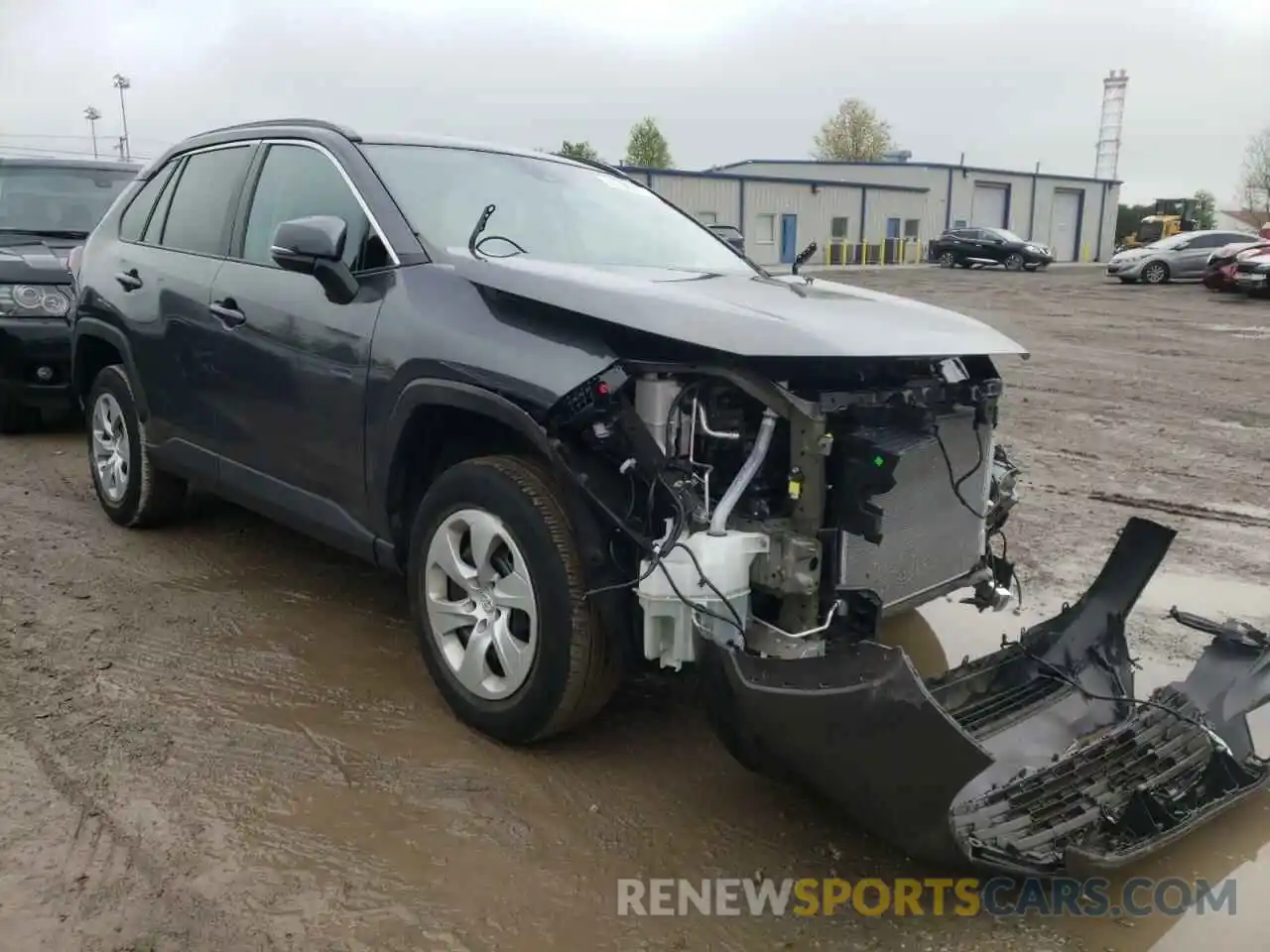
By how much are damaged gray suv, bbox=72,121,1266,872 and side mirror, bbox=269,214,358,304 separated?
1 cm

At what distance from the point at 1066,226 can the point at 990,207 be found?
6.31m

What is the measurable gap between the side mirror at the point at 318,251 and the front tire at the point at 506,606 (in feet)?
2.52

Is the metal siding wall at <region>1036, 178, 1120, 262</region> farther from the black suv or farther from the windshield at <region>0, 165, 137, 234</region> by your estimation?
the black suv

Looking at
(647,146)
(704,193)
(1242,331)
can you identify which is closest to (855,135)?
(647,146)

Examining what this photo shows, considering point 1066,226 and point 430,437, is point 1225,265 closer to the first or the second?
point 430,437

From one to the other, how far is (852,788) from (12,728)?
265cm

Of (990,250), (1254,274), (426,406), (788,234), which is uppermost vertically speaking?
(788,234)

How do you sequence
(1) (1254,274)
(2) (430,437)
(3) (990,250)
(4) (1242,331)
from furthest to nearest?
(3) (990,250) < (1) (1254,274) < (4) (1242,331) < (2) (430,437)

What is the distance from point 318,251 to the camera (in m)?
3.32

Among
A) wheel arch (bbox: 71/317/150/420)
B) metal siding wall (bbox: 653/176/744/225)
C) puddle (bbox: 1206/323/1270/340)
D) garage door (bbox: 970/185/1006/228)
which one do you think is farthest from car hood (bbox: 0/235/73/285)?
garage door (bbox: 970/185/1006/228)

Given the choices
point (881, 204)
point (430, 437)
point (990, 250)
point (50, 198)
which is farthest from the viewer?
point (881, 204)

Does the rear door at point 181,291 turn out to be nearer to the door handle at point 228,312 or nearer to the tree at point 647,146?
the door handle at point 228,312

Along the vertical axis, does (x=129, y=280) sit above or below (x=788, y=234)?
below

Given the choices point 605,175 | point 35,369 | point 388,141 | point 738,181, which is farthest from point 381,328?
point 738,181
